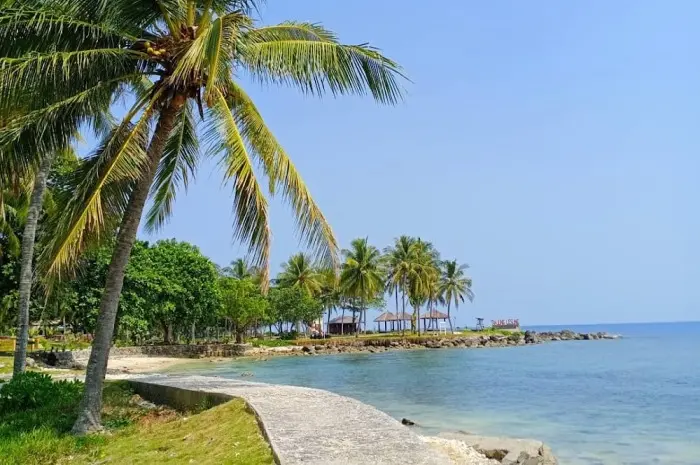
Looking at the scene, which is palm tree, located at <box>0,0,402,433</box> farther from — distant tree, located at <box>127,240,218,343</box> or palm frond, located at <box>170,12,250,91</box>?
distant tree, located at <box>127,240,218,343</box>

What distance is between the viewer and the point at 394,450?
6.18 m

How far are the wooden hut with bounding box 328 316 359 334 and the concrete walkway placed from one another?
7705 cm

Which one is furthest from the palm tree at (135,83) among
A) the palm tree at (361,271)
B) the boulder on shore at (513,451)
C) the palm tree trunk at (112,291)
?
the palm tree at (361,271)

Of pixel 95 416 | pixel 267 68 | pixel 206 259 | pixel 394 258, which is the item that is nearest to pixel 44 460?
pixel 95 416

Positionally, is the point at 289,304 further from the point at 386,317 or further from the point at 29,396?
the point at 29,396

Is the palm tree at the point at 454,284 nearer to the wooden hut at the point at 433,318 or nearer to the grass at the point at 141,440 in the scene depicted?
the wooden hut at the point at 433,318

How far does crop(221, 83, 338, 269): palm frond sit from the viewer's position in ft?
29.7

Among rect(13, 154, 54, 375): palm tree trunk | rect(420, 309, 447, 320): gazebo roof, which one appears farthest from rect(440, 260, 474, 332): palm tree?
rect(13, 154, 54, 375): palm tree trunk

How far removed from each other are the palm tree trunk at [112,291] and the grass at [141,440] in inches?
14.0

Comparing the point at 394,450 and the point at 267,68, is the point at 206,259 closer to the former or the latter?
the point at 267,68

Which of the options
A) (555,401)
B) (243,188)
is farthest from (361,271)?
(243,188)

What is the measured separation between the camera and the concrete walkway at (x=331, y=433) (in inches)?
232

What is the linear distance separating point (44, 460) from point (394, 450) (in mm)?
4131

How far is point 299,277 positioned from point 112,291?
60.8 m
